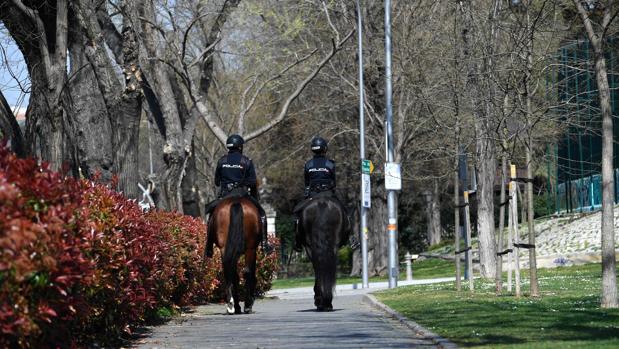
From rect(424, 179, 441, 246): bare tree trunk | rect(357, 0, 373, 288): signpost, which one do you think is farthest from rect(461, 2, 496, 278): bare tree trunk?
rect(424, 179, 441, 246): bare tree trunk

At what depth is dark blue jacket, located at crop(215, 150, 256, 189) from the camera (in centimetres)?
2031

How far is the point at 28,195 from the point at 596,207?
150 feet

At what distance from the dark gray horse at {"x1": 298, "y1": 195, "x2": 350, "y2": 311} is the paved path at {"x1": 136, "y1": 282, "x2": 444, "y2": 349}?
0.57 metres

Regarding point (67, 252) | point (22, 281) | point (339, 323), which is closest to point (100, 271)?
point (67, 252)

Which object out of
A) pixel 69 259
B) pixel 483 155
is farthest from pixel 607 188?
pixel 483 155

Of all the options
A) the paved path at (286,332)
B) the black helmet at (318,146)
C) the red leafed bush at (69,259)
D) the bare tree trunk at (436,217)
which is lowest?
the paved path at (286,332)

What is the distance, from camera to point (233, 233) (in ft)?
65.1

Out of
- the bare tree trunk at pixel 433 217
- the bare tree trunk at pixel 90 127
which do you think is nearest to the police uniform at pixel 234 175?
the bare tree trunk at pixel 90 127

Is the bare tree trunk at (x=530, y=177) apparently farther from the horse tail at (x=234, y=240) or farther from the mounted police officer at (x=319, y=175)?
the horse tail at (x=234, y=240)

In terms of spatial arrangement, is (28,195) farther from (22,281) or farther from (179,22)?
Answer: (179,22)

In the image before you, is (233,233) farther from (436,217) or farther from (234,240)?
(436,217)

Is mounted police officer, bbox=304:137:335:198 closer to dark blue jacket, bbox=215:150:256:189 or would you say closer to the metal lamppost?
dark blue jacket, bbox=215:150:256:189

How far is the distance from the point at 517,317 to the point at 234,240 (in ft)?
16.7

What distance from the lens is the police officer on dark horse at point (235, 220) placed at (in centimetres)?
1994
